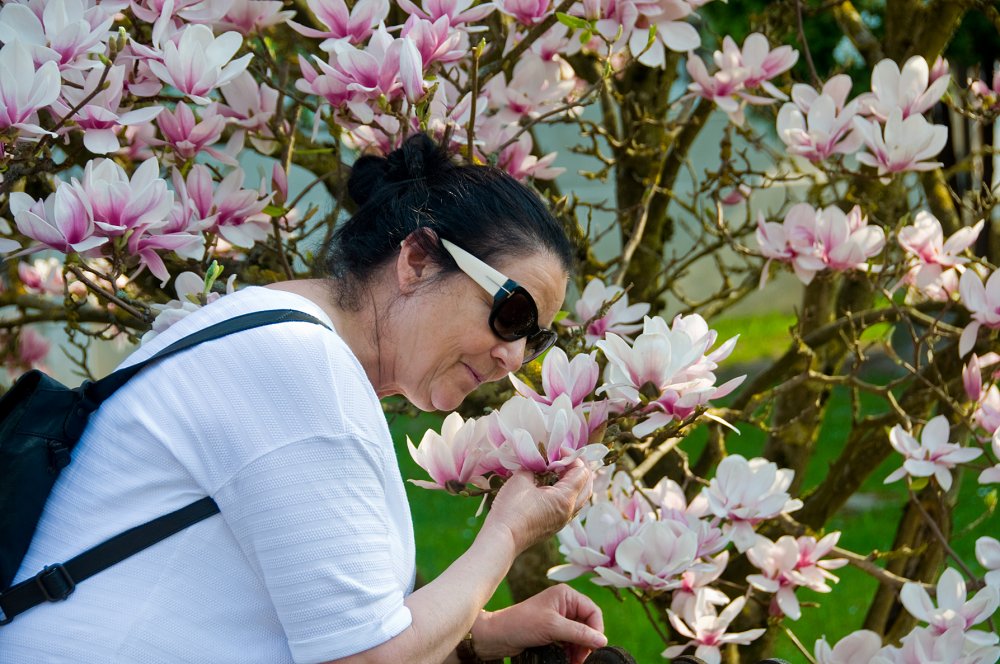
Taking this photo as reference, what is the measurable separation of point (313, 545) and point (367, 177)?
719 mm

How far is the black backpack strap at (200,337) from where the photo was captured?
1499 millimetres

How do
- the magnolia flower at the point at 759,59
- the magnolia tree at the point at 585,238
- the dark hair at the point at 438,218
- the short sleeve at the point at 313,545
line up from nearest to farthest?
the short sleeve at the point at 313,545 < the dark hair at the point at 438,218 < the magnolia tree at the point at 585,238 < the magnolia flower at the point at 759,59

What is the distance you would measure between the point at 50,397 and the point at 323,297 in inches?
15.8

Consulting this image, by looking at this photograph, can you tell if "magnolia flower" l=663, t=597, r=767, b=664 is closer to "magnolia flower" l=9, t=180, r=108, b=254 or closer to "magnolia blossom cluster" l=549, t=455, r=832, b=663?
"magnolia blossom cluster" l=549, t=455, r=832, b=663

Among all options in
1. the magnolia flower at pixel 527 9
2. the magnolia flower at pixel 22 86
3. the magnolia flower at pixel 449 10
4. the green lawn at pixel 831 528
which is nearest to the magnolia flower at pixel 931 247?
the magnolia flower at pixel 527 9

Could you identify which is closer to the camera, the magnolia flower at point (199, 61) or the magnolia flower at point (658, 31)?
the magnolia flower at point (199, 61)

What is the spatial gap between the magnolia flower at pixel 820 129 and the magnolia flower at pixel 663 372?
0.69m

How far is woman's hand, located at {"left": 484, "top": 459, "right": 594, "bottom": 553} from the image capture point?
163 centimetres

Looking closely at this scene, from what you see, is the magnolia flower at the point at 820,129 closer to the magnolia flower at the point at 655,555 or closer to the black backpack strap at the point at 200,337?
the magnolia flower at the point at 655,555

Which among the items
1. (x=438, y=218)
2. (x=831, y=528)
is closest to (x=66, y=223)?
(x=438, y=218)

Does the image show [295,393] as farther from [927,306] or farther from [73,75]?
[927,306]

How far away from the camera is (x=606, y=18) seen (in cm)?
218

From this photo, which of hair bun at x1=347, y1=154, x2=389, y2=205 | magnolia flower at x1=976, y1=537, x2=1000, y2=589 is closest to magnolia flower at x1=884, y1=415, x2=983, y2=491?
magnolia flower at x1=976, y1=537, x2=1000, y2=589

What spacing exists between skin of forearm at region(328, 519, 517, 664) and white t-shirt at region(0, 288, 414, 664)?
23 mm
